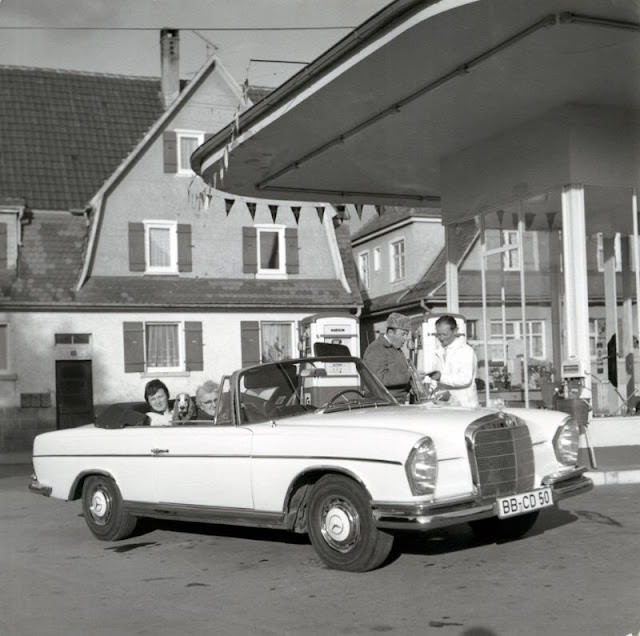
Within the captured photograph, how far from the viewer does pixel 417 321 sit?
28.1 metres

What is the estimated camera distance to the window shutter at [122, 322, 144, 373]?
30.7 metres

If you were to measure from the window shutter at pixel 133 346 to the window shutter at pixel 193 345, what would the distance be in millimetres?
1374

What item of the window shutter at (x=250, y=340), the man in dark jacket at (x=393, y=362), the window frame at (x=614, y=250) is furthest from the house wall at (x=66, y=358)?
the man in dark jacket at (x=393, y=362)

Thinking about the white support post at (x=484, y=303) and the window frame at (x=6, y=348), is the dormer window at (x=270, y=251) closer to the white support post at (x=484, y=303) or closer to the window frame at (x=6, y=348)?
the window frame at (x=6, y=348)

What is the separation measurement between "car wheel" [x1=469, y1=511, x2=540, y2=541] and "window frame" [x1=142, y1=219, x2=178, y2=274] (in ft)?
82.5

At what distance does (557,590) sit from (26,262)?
27345mm

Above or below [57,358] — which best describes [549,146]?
above

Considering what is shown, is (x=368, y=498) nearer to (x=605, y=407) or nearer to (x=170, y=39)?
(x=605, y=407)

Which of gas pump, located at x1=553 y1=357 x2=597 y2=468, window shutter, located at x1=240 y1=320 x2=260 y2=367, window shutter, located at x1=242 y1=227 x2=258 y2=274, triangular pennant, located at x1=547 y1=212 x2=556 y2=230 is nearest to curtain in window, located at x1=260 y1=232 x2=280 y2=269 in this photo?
window shutter, located at x1=242 y1=227 x2=258 y2=274

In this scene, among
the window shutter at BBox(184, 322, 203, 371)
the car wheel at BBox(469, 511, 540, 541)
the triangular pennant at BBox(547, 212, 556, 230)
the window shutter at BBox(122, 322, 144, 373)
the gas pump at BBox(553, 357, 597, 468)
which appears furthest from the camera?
the window shutter at BBox(184, 322, 203, 371)

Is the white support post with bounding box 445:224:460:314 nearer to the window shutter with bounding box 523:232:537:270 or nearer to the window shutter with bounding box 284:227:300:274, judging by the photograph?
the window shutter with bounding box 523:232:537:270

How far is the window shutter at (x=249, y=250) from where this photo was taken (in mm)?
33312

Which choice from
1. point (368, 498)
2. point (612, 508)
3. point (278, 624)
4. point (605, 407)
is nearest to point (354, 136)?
point (605, 407)

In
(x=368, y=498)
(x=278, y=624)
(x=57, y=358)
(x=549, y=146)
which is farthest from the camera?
(x=57, y=358)
